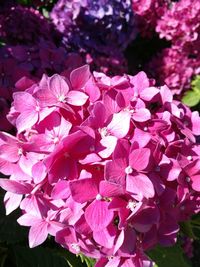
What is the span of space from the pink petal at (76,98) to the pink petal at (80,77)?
0.05 metres

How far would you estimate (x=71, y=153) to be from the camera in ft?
2.88

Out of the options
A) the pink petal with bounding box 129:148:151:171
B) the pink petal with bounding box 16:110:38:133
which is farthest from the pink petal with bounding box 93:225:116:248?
the pink petal with bounding box 16:110:38:133

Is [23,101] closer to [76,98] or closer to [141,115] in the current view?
[76,98]

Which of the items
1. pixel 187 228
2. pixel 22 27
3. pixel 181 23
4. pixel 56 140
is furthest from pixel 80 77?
pixel 181 23

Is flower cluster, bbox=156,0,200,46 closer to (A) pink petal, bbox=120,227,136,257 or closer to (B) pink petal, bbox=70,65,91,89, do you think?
(B) pink petal, bbox=70,65,91,89

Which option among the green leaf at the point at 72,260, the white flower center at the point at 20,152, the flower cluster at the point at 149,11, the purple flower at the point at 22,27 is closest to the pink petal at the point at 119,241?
the white flower center at the point at 20,152

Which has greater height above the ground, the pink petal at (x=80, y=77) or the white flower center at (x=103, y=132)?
the pink petal at (x=80, y=77)

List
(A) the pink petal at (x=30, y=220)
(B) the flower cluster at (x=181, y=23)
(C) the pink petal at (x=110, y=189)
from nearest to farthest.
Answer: (C) the pink petal at (x=110, y=189) < (A) the pink petal at (x=30, y=220) < (B) the flower cluster at (x=181, y=23)

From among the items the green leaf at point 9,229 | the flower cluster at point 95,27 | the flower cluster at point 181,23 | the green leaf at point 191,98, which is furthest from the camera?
the green leaf at point 191,98

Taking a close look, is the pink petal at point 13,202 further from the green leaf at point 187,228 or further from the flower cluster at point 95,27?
the flower cluster at point 95,27

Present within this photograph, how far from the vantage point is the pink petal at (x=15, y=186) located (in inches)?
35.5

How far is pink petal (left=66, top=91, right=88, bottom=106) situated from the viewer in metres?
0.94

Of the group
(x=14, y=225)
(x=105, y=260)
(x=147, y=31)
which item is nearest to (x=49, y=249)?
(x=14, y=225)

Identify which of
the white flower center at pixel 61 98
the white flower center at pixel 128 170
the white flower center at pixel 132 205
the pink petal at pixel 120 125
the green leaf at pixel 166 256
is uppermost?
the white flower center at pixel 61 98
